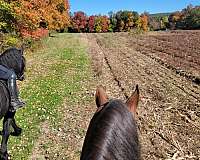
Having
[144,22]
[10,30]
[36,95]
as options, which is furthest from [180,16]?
[36,95]

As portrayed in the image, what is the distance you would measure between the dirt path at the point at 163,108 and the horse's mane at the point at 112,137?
5795mm

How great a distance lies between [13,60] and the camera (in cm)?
838

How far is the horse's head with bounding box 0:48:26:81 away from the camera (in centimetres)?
830

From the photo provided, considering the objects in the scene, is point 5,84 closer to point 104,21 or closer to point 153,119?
point 153,119

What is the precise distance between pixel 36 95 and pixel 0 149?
7395 mm

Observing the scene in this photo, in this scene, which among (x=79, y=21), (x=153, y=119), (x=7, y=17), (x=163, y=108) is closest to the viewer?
(x=153, y=119)

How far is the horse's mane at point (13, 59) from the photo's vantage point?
27.2 feet

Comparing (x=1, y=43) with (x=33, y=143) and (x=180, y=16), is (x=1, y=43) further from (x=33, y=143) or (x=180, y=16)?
(x=180, y=16)

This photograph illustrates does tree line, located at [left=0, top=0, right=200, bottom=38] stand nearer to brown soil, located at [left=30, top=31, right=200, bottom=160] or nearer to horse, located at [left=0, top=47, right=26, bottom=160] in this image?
brown soil, located at [left=30, top=31, right=200, bottom=160]

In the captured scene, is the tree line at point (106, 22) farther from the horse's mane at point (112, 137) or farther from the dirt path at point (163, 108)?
the horse's mane at point (112, 137)

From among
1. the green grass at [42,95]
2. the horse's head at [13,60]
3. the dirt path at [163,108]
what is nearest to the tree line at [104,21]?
the green grass at [42,95]

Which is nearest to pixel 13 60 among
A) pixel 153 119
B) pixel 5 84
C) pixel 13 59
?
pixel 13 59

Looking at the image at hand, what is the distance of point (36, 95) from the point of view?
1575 centimetres

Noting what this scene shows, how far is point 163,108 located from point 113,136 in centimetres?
1022
